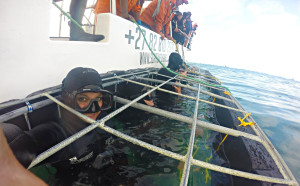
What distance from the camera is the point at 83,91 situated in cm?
159

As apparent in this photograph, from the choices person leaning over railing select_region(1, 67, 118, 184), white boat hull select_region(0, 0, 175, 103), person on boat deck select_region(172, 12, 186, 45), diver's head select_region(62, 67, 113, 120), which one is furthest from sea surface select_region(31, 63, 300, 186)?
person on boat deck select_region(172, 12, 186, 45)

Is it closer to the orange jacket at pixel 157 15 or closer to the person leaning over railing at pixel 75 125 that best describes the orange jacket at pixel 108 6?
the orange jacket at pixel 157 15

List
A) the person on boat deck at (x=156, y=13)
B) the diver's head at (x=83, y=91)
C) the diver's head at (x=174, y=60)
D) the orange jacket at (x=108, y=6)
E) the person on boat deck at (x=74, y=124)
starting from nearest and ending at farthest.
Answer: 1. the person on boat deck at (x=74, y=124)
2. the diver's head at (x=83, y=91)
3. the orange jacket at (x=108, y=6)
4. the diver's head at (x=174, y=60)
5. the person on boat deck at (x=156, y=13)

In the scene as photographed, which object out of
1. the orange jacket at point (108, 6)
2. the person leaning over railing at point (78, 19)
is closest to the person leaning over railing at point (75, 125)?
the person leaning over railing at point (78, 19)

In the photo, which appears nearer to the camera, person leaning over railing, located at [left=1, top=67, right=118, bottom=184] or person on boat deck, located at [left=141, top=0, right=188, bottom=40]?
person leaning over railing, located at [left=1, top=67, right=118, bottom=184]

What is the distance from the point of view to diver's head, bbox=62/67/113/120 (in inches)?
64.6

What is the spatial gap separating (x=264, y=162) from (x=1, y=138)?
2.03 meters

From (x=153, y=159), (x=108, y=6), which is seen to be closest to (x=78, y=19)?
(x=108, y=6)

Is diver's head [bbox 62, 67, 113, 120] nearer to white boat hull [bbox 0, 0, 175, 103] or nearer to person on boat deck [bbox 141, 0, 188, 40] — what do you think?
white boat hull [bbox 0, 0, 175, 103]

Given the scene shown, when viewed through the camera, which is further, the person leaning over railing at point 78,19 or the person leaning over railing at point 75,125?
the person leaning over railing at point 78,19

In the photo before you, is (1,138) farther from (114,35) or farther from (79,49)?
(114,35)

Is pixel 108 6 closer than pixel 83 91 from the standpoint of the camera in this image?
No

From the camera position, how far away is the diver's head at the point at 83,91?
164 centimetres

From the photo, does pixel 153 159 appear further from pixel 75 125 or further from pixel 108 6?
pixel 108 6
